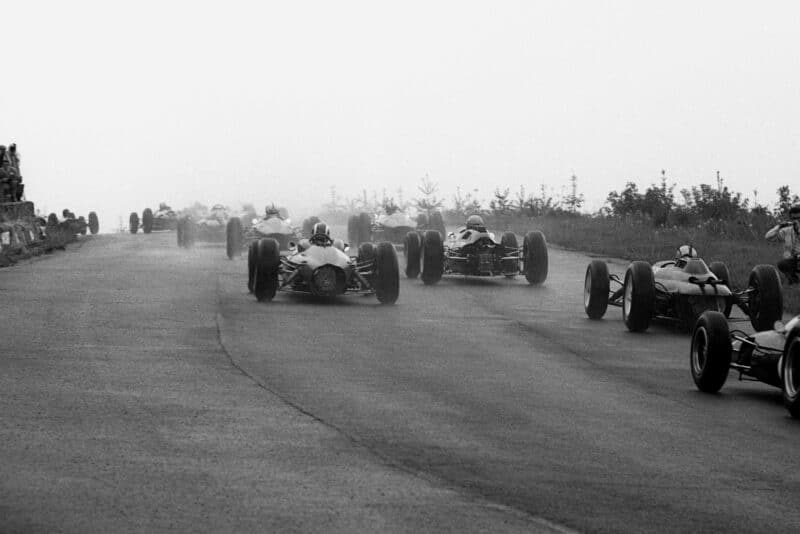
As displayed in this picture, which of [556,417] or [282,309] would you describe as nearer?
[556,417]

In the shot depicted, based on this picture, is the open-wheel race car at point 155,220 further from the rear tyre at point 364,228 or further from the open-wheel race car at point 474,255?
the open-wheel race car at point 474,255

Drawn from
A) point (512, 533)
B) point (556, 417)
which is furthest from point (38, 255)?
point (512, 533)

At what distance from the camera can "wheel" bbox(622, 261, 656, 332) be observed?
19.0 metres

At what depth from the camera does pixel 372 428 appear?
36.0 feet

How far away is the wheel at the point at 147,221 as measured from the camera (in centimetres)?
5709

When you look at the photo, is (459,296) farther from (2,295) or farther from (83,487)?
(83,487)

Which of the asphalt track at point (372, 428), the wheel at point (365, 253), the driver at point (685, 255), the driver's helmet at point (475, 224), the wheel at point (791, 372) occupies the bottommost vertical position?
the asphalt track at point (372, 428)

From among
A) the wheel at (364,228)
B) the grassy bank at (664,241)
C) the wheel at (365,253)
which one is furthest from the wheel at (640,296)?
the wheel at (364,228)

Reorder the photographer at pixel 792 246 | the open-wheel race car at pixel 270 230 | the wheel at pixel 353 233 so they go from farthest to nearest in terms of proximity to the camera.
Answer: the wheel at pixel 353 233, the open-wheel race car at pixel 270 230, the photographer at pixel 792 246

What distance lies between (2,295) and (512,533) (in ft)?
58.3

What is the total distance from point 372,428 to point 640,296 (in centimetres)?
880

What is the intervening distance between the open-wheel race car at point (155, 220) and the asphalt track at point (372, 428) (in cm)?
3683

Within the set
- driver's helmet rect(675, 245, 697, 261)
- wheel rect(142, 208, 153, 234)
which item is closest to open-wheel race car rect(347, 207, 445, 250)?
wheel rect(142, 208, 153, 234)

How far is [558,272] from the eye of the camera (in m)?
31.7
